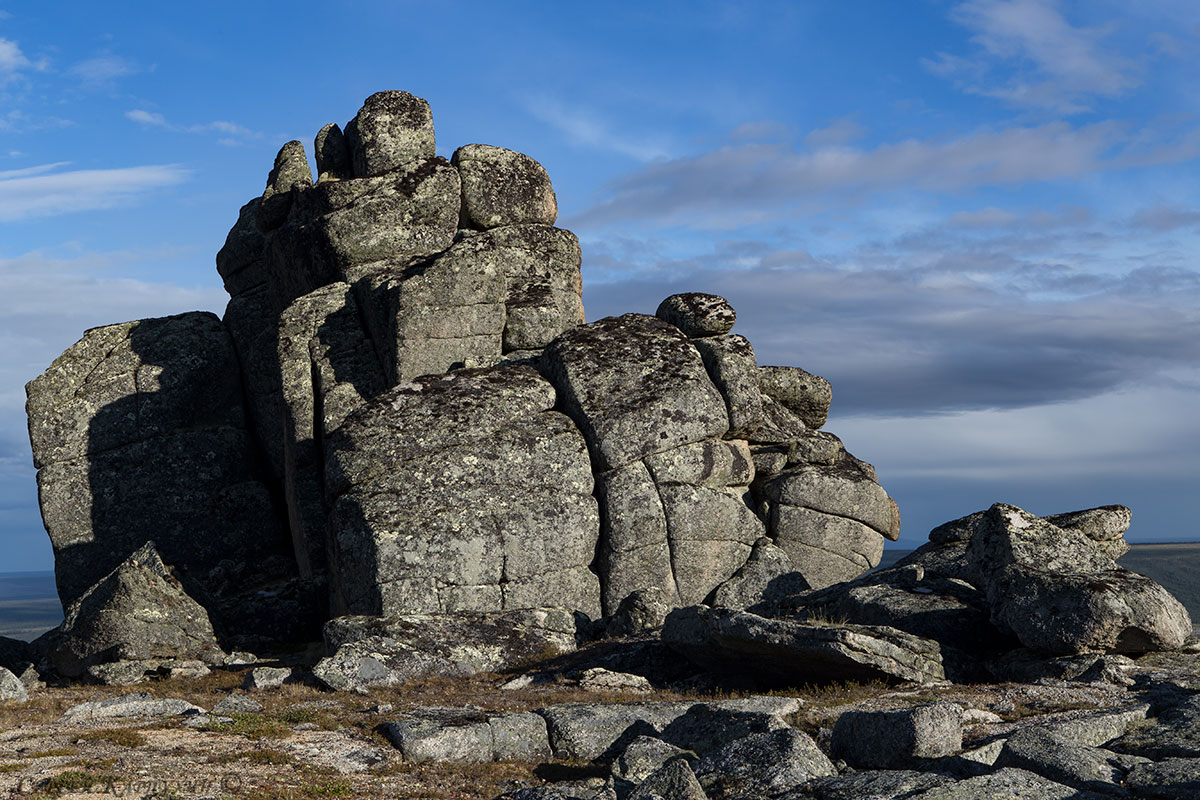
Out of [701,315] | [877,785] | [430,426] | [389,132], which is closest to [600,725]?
[877,785]

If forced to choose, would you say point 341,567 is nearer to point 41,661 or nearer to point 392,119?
point 41,661

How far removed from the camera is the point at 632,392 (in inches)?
1487

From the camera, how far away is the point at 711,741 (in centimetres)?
1898

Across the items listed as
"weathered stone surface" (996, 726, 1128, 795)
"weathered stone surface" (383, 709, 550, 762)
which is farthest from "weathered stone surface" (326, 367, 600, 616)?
"weathered stone surface" (996, 726, 1128, 795)

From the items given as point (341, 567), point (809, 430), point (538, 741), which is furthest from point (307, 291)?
point (538, 741)

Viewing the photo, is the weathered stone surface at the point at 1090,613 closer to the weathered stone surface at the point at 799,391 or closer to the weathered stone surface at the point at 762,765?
the weathered stone surface at the point at 762,765

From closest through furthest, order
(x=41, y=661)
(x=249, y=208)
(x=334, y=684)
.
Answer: (x=334, y=684) < (x=41, y=661) < (x=249, y=208)

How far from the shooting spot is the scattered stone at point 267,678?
27.8 m

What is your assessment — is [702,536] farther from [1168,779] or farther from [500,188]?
[1168,779]

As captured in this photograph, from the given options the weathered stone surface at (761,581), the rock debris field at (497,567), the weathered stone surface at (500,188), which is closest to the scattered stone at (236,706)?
the rock debris field at (497,567)

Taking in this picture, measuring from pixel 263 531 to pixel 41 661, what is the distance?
12.5 m

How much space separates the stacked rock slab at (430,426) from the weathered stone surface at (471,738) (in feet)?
38.4

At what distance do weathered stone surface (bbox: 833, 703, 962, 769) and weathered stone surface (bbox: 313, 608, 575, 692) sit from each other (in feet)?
45.9

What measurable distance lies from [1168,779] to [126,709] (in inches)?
827
